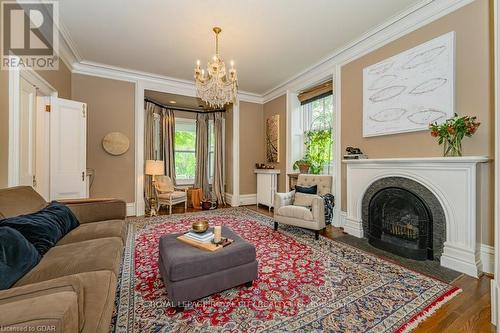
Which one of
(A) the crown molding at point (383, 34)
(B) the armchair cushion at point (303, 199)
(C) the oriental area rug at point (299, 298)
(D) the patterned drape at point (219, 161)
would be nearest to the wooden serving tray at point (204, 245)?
(C) the oriental area rug at point (299, 298)

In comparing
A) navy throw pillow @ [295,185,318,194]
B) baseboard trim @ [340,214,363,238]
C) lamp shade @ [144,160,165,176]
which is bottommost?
baseboard trim @ [340,214,363,238]

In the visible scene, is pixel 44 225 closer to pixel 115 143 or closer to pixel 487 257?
pixel 115 143

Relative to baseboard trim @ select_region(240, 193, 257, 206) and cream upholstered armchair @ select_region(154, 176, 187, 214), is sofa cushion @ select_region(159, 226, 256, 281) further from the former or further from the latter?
baseboard trim @ select_region(240, 193, 257, 206)

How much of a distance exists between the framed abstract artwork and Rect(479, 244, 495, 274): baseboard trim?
383cm

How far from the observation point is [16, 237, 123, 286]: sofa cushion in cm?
135

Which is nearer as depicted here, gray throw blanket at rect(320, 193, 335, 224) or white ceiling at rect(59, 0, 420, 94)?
white ceiling at rect(59, 0, 420, 94)

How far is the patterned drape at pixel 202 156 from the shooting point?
6.57 metres

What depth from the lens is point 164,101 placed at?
5988 mm

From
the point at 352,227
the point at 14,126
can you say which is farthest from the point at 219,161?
the point at 14,126

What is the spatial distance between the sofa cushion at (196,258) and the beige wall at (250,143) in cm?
399

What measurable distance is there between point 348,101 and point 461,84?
1447 millimetres

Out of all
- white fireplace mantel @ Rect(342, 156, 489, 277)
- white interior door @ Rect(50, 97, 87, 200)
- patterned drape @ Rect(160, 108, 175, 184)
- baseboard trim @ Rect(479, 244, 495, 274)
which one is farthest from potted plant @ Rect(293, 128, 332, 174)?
white interior door @ Rect(50, 97, 87, 200)

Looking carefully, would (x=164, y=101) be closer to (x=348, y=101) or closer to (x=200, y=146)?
(x=200, y=146)

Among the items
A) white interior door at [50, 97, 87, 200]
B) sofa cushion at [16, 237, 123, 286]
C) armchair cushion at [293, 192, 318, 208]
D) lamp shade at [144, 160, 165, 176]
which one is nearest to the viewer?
sofa cushion at [16, 237, 123, 286]
